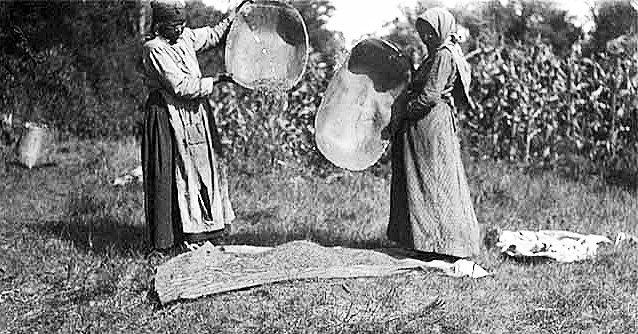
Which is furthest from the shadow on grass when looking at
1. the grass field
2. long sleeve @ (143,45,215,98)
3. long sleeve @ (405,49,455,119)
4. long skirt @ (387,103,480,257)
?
long sleeve @ (405,49,455,119)

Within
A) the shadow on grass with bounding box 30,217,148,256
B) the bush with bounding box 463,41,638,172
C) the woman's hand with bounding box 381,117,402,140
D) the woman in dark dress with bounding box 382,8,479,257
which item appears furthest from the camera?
the bush with bounding box 463,41,638,172

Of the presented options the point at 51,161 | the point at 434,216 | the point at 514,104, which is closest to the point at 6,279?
the point at 434,216

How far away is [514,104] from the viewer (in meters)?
12.9

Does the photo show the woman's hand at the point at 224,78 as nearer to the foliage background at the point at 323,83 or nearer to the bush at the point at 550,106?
the foliage background at the point at 323,83

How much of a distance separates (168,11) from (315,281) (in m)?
2.44

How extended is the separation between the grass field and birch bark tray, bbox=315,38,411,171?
115 cm

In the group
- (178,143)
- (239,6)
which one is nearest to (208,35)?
(239,6)

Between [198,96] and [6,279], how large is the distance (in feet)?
7.39

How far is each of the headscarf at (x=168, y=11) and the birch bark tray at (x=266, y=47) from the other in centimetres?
54

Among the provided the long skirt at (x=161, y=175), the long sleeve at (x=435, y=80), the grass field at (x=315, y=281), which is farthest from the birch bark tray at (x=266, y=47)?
the grass field at (x=315, y=281)

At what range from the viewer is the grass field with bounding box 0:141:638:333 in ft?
20.8

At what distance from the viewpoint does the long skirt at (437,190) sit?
23.7 ft

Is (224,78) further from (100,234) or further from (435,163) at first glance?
(100,234)

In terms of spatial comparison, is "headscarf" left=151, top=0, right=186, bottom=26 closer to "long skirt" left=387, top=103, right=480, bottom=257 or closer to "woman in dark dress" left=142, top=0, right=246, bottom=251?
"woman in dark dress" left=142, top=0, right=246, bottom=251
